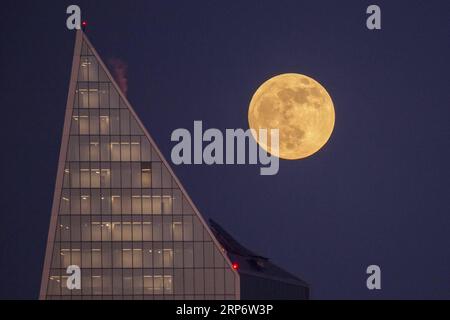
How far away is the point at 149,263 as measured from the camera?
13538cm

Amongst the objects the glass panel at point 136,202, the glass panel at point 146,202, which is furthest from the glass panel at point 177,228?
the glass panel at point 136,202

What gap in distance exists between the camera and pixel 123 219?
136m

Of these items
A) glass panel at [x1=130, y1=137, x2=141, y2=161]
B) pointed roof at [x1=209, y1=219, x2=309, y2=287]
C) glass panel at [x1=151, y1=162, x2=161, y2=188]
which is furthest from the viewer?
pointed roof at [x1=209, y1=219, x2=309, y2=287]

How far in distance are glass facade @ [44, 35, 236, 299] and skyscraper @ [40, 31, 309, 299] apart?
12 cm

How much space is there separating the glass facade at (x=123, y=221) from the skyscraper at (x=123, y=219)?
116 mm

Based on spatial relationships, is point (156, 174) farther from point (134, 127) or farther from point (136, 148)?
point (134, 127)

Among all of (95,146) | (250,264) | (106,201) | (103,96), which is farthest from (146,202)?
(250,264)

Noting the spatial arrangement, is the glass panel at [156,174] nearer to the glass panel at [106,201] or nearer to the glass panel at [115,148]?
the glass panel at [115,148]

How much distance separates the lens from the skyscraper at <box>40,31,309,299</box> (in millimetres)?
134875

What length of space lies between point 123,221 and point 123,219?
234 millimetres

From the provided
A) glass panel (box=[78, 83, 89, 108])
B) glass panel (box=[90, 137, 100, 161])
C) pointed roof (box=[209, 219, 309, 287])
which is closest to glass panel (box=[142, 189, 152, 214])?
glass panel (box=[90, 137, 100, 161])

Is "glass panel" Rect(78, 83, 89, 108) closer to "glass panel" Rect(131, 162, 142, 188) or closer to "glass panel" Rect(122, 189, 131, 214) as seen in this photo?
"glass panel" Rect(131, 162, 142, 188)

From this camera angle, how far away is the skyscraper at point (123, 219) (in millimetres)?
134875

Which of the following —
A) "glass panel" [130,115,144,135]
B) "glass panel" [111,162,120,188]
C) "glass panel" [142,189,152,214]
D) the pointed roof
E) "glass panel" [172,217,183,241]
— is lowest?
the pointed roof
